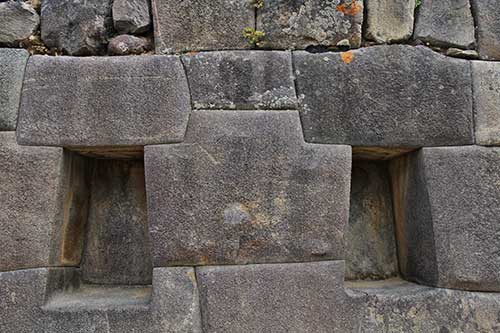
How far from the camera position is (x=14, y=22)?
88.1 inches

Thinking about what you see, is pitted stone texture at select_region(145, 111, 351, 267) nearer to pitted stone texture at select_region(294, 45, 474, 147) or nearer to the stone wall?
the stone wall

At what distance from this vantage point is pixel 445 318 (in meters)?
2.08

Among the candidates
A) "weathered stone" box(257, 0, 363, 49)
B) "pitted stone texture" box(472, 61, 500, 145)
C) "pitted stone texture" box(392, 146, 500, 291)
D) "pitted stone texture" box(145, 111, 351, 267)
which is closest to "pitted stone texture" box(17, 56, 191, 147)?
"pitted stone texture" box(145, 111, 351, 267)

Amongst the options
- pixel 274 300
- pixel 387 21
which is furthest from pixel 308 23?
pixel 274 300

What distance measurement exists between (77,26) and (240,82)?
91 cm

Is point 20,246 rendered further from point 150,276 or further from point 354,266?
point 354,266

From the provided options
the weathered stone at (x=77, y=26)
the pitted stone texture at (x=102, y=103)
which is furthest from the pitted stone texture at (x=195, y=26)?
the weathered stone at (x=77, y=26)

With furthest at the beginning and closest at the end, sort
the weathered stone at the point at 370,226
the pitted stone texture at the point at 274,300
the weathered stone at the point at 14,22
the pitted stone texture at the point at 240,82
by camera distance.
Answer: the weathered stone at the point at 370,226
the weathered stone at the point at 14,22
the pitted stone texture at the point at 240,82
the pitted stone texture at the point at 274,300

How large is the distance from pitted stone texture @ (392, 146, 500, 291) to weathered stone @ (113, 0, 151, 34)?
62.9 inches

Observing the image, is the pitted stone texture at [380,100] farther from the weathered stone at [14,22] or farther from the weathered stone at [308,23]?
the weathered stone at [14,22]

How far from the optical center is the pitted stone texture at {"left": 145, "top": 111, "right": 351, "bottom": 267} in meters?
2.04

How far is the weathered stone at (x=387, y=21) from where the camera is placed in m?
2.26

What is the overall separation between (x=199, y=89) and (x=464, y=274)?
1.60 metres

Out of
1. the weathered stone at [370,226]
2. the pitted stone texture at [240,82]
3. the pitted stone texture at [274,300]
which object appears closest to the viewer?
the pitted stone texture at [274,300]
